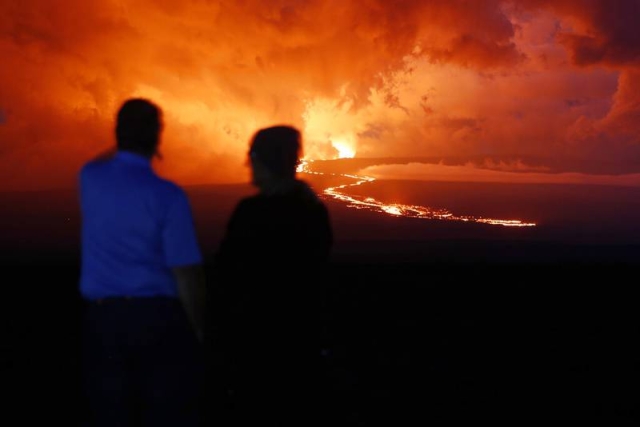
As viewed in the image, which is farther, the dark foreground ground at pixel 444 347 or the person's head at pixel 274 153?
the dark foreground ground at pixel 444 347

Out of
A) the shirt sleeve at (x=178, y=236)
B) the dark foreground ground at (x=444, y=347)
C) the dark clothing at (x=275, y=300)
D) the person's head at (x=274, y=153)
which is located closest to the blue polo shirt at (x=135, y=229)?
the shirt sleeve at (x=178, y=236)

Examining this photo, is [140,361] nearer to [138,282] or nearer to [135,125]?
[138,282]

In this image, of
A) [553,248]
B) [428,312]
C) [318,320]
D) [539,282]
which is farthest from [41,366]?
[553,248]

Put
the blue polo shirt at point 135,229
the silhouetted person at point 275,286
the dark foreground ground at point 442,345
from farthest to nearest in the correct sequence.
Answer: the dark foreground ground at point 442,345, the silhouetted person at point 275,286, the blue polo shirt at point 135,229

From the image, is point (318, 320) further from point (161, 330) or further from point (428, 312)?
point (428, 312)

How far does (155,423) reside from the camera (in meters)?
2.51

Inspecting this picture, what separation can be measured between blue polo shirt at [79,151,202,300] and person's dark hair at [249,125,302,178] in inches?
13.6

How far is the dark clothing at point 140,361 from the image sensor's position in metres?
2.41

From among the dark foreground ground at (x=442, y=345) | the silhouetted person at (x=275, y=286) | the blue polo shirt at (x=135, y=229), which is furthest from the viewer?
the dark foreground ground at (x=442, y=345)

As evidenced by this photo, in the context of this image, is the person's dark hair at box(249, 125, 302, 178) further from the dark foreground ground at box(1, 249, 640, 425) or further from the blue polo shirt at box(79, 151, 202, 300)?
the dark foreground ground at box(1, 249, 640, 425)

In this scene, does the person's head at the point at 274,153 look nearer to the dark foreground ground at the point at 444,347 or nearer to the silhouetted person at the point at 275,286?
the silhouetted person at the point at 275,286

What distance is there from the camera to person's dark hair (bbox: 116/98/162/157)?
2.41 metres

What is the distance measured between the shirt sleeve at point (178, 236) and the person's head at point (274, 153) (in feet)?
1.09

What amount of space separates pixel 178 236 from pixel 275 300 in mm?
437
